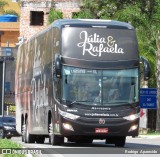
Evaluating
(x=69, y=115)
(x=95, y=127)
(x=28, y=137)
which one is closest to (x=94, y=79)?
(x=69, y=115)

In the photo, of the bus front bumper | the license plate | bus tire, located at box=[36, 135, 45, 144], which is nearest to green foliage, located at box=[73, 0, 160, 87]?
bus tire, located at box=[36, 135, 45, 144]

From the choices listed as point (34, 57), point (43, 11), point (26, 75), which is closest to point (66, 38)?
point (34, 57)

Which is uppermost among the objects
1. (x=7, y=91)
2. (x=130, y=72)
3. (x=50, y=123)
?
(x=130, y=72)

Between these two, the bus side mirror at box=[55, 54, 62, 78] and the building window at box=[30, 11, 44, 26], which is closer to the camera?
the bus side mirror at box=[55, 54, 62, 78]

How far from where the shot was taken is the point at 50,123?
2688 centimetres

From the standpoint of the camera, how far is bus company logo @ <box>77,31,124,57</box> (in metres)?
25.4

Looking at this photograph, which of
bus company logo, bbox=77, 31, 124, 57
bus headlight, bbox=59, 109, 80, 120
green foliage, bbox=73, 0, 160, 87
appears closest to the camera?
bus headlight, bbox=59, 109, 80, 120

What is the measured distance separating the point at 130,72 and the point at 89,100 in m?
1.56

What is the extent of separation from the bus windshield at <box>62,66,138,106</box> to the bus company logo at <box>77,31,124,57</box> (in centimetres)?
61

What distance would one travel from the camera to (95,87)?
82.6 ft

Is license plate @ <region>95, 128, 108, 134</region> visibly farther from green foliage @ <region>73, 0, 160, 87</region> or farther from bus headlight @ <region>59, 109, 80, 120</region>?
green foliage @ <region>73, 0, 160, 87</region>

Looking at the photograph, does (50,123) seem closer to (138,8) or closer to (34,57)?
(34,57)

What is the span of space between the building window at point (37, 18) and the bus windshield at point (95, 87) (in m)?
53.7

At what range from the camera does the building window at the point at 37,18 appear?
259 feet
